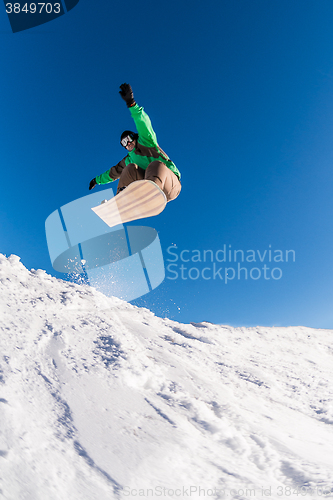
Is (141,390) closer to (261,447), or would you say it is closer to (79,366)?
(79,366)

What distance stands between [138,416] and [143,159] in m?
4.55

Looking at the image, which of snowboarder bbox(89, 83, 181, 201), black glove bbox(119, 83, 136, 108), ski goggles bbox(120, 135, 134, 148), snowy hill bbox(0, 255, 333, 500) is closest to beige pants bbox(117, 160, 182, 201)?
snowboarder bbox(89, 83, 181, 201)

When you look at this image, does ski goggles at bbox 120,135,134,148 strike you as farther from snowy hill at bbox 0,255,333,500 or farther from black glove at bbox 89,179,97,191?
snowy hill at bbox 0,255,333,500

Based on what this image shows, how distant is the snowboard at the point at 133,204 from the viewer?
475 cm

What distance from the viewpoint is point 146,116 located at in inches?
179

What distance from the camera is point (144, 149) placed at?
496 centimetres

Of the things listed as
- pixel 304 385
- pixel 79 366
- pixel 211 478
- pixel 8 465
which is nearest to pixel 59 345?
pixel 79 366

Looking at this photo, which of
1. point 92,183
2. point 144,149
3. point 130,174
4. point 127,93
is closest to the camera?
Result: point 127,93

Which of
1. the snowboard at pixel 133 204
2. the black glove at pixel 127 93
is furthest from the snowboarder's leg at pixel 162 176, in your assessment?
the black glove at pixel 127 93

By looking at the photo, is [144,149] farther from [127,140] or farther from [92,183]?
[92,183]

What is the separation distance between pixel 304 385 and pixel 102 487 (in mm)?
6569

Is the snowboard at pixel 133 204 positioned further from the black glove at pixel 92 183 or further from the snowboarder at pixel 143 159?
the black glove at pixel 92 183

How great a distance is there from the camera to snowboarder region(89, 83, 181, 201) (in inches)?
175

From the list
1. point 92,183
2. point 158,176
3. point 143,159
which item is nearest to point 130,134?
point 143,159
